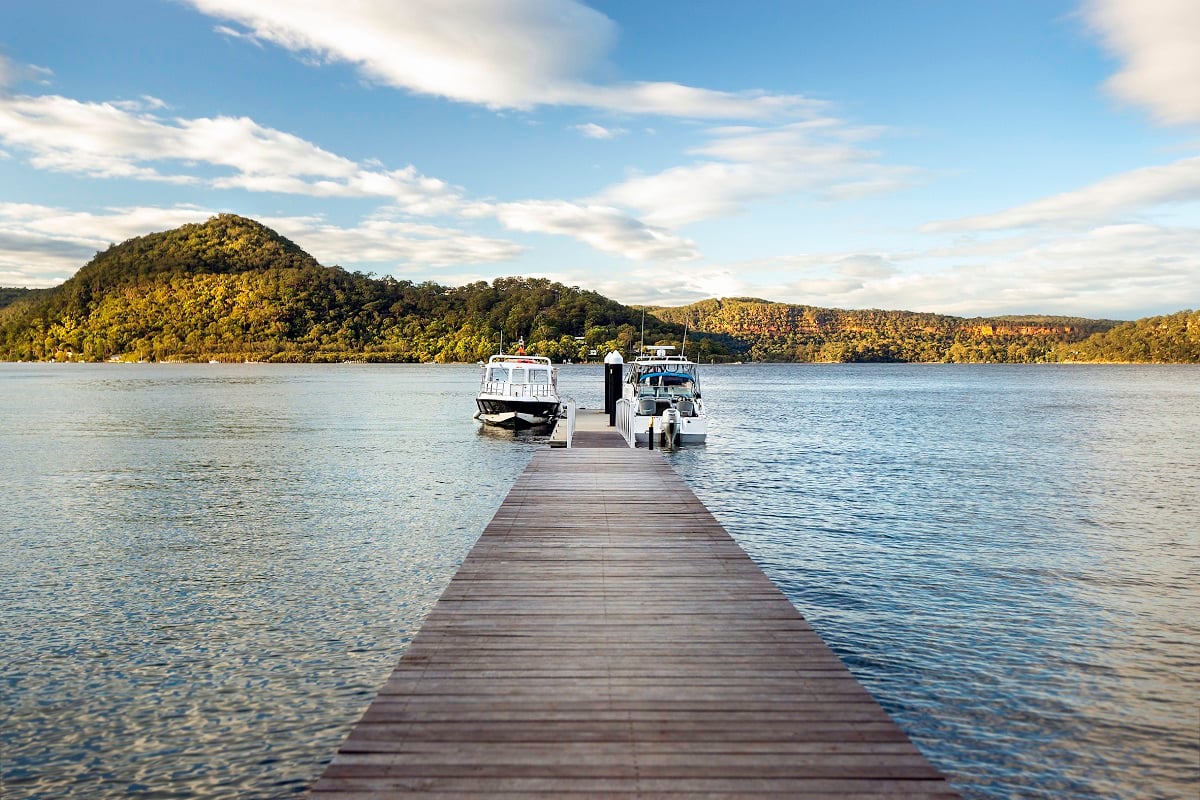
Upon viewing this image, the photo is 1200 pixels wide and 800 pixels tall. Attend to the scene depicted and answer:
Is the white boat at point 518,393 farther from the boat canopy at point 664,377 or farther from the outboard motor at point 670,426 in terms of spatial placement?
the outboard motor at point 670,426

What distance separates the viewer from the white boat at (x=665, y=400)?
1328 inches

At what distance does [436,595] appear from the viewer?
12820 mm

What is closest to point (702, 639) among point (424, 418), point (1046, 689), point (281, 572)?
point (1046, 689)

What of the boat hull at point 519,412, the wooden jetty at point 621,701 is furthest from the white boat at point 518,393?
the wooden jetty at point 621,701

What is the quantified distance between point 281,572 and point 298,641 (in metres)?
4.14

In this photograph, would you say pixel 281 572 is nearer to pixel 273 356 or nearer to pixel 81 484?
pixel 81 484

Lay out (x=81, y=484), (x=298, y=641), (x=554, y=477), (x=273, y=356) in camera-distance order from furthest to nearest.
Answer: (x=273, y=356) → (x=81, y=484) → (x=554, y=477) → (x=298, y=641)

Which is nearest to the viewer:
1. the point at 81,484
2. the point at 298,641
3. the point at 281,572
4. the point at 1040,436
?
the point at 298,641

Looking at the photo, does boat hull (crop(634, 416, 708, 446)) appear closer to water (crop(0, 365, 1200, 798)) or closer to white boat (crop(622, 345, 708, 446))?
white boat (crop(622, 345, 708, 446))

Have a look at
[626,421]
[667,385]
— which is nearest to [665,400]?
[667,385]

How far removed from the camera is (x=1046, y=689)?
9.07 m

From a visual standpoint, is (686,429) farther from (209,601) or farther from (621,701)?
(621,701)

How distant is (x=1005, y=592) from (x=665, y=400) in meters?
23.0

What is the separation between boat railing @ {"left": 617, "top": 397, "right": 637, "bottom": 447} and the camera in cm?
2714
